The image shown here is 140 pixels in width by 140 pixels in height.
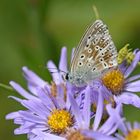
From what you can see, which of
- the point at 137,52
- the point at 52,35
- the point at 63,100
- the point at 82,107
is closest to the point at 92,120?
the point at 82,107

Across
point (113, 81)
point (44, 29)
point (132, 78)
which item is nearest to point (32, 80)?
point (113, 81)

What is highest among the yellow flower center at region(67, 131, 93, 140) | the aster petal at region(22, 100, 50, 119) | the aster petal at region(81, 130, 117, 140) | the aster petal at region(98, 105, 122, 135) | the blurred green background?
the blurred green background

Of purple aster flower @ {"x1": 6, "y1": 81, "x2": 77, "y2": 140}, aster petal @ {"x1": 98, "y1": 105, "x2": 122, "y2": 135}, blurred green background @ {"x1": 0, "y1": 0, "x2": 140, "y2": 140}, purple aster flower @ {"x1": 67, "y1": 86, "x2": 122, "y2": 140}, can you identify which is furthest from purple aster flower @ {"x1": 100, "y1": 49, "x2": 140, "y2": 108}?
blurred green background @ {"x1": 0, "y1": 0, "x2": 140, "y2": 140}

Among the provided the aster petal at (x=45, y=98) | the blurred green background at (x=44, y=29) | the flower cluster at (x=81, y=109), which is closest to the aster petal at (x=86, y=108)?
the flower cluster at (x=81, y=109)

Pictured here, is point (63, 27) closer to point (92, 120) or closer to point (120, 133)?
point (92, 120)

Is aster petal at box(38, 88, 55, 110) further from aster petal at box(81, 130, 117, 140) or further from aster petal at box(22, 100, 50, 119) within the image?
aster petal at box(81, 130, 117, 140)

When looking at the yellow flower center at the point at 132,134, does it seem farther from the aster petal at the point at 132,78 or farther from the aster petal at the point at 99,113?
the aster petal at the point at 132,78

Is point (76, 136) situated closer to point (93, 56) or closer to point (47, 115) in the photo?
point (47, 115)

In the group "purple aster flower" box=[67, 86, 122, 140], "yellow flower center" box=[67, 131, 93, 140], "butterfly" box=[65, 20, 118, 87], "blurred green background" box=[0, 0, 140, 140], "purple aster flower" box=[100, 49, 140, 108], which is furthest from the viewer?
"blurred green background" box=[0, 0, 140, 140]

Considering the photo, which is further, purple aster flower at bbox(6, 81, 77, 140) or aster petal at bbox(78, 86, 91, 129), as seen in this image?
→ purple aster flower at bbox(6, 81, 77, 140)
